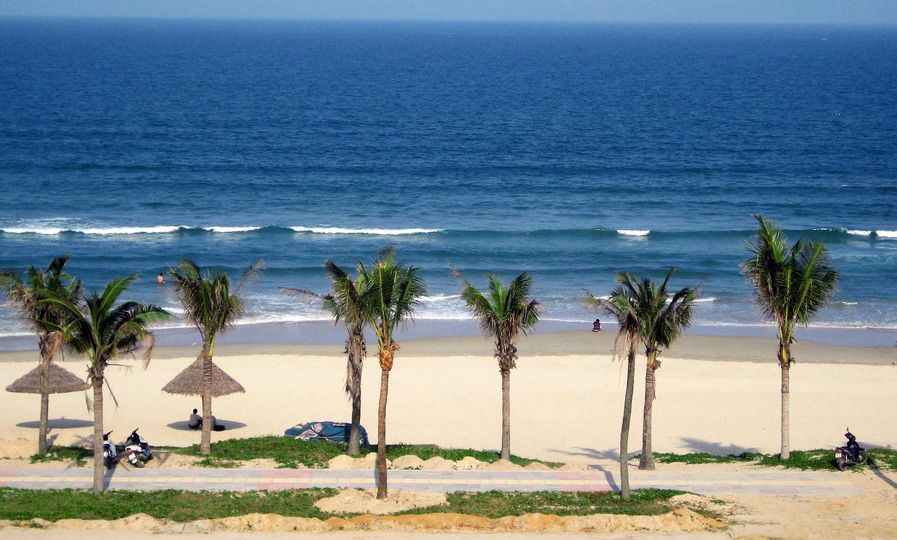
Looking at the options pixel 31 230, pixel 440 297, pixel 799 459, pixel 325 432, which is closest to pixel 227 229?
pixel 31 230

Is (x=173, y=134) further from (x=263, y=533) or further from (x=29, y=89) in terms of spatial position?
(x=263, y=533)

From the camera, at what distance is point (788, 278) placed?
83.8 ft

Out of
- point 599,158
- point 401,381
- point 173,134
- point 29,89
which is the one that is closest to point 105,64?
point 29,89

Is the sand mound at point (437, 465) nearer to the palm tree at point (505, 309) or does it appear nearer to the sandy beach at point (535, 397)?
the palm tree at point (505, 309)

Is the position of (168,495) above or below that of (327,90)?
below

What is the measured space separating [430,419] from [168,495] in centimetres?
1119

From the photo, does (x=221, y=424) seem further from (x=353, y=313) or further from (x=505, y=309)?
(x=505, y=309)

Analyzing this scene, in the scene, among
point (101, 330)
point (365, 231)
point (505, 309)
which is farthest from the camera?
point (365, 231)

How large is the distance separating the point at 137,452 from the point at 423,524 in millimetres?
7562

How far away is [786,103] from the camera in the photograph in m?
115

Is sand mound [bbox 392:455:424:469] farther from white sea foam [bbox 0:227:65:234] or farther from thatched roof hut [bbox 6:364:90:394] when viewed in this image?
white sea foam [bbox 0:227:65:234]

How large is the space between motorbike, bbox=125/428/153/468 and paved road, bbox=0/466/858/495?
0.29m

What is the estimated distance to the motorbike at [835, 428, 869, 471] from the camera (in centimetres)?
2498

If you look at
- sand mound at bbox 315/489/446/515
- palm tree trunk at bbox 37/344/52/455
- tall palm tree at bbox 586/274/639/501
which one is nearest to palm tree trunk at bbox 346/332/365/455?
sand mound at bbox 315/489/446/515
